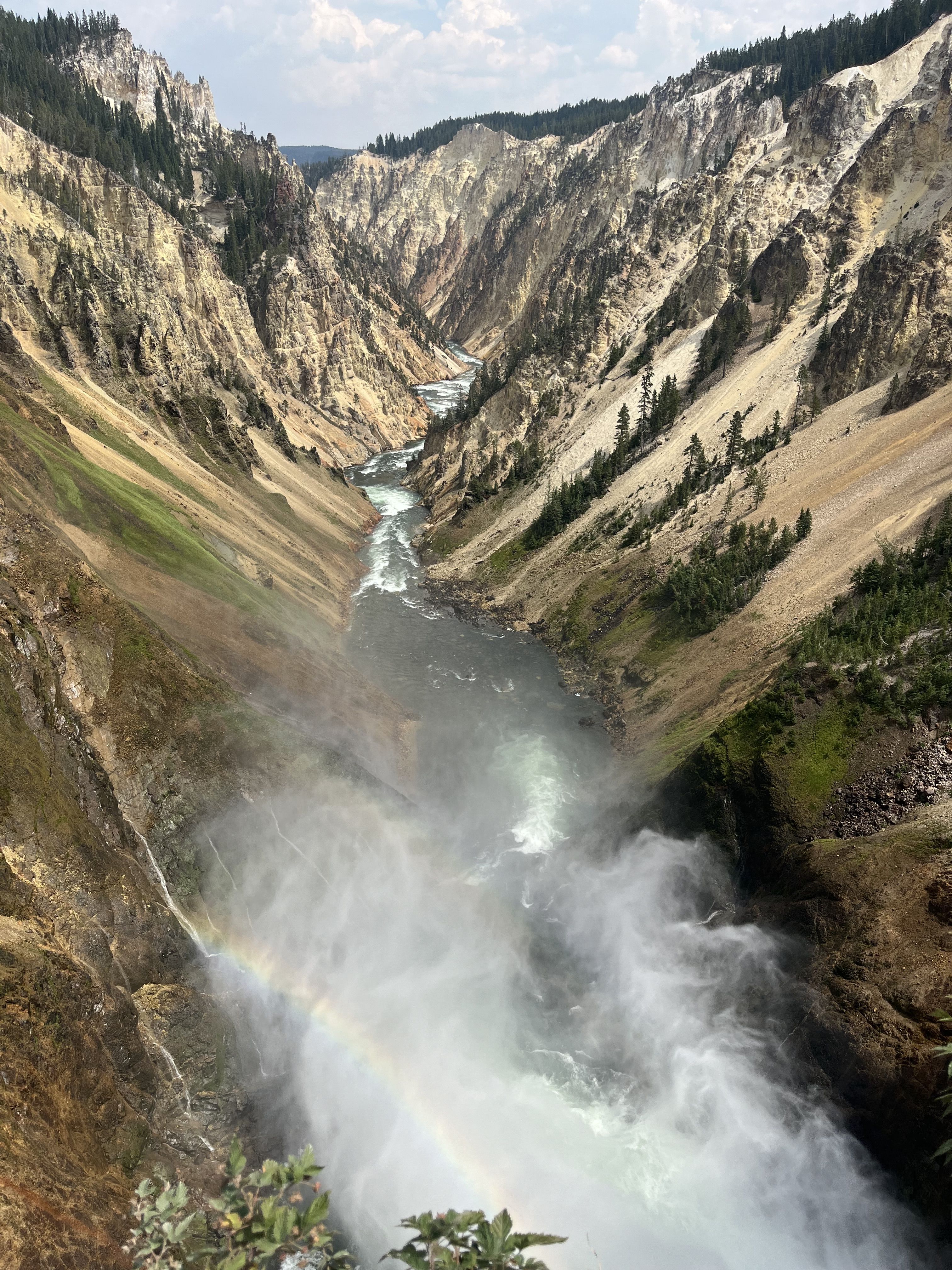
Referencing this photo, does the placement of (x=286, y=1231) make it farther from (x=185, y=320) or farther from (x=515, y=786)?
(x=185, y=320)

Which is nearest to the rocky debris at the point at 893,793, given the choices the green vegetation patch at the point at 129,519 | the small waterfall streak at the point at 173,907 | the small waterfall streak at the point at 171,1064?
the small waterfall streak at the point at 171,1064

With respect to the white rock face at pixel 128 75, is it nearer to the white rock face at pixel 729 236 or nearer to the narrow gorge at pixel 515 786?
the white rock face at pixel 729 236

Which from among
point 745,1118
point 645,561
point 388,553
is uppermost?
point 645,561

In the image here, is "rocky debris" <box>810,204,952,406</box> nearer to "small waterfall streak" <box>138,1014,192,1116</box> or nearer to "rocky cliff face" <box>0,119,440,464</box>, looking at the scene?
"rocky cliff face" <box>0,119,440,464</box>

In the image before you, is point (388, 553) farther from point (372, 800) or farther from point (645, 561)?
point (372, 800)

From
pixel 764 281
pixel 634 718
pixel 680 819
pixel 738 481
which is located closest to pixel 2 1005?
pixel 680 819

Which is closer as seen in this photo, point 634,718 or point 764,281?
point 634,718
